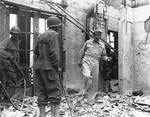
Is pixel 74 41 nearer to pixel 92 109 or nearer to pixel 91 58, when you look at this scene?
pixel 91 58

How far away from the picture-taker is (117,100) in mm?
7160

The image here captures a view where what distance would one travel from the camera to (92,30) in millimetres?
8297

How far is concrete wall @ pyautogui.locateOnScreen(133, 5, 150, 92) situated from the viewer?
8.38 m

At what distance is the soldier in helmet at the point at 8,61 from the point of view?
224 inches

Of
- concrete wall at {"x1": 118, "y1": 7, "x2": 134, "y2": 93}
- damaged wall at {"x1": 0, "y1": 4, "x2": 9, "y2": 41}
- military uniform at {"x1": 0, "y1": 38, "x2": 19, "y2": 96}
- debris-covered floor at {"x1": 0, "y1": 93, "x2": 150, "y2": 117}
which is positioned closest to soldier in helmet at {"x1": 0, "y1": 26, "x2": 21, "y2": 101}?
military uniform at {"x1": 0, "y1": 38, "x2": 19, "y2": 96}

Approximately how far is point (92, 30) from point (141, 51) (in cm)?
167

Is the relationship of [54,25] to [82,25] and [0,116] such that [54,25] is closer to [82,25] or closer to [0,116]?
[0,116]

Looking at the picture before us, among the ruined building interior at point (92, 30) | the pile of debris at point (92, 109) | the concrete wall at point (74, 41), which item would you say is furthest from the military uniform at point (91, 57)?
the concrete wall at point (74, 41)

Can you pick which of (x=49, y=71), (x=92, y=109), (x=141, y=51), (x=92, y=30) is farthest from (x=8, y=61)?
(x=141, y=51)

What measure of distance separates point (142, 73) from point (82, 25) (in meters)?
2.42

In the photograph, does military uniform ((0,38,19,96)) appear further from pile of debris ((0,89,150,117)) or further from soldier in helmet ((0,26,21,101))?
pile of debris ((0,89,150,117))

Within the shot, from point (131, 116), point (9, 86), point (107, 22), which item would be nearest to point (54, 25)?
point (9, 86)

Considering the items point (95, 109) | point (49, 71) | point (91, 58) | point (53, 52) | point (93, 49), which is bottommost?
point (95, 109)

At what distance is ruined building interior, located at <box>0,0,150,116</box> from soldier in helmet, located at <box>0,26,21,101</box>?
118cm
